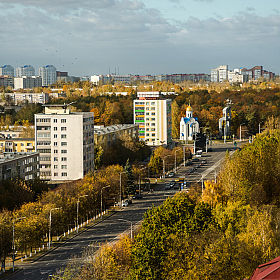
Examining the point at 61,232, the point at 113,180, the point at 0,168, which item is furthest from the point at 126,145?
the point at 61,232

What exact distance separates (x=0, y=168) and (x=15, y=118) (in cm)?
4780

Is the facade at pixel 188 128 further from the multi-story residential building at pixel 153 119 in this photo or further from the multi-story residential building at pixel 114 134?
the multi-story residential building at pixel 114 134

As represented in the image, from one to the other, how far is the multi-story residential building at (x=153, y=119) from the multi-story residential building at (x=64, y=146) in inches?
833

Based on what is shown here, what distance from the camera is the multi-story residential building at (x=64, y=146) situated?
156 ft

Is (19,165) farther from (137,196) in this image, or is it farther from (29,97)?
(29,97)

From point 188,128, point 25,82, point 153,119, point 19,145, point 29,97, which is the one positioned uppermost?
point 25,82

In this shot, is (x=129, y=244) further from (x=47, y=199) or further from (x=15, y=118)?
(x=15, y=118)

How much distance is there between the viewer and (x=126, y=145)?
189 feet

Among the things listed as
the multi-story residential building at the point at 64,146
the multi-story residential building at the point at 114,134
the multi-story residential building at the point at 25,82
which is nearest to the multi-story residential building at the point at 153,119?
the multi-story residential building at the point at 114,134

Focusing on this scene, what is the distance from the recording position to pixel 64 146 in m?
47.9

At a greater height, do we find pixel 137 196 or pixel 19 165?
pixel 19 165

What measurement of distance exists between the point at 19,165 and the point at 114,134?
19736 mm

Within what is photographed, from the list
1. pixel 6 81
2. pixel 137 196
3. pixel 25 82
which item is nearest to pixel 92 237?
pixel 137 196

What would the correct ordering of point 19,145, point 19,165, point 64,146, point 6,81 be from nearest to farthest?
point 19,165, point 64,146, point 19,145, point 6,81
